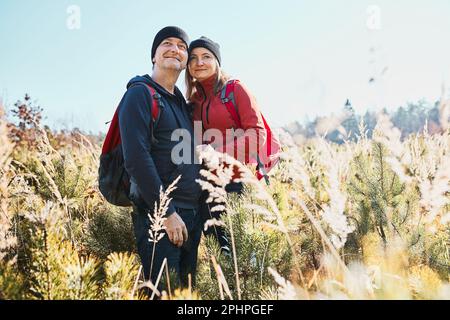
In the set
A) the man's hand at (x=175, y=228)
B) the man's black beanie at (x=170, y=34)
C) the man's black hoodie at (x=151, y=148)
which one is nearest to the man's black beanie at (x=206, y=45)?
the man's black beanie at (x=170, y=34)

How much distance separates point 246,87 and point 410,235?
4.72 ft

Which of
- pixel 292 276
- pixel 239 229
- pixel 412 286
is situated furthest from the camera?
pixel 292 276

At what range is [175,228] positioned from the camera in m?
2.28

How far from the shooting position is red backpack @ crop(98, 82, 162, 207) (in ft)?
8.09

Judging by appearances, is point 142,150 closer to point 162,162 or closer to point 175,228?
point 162,162

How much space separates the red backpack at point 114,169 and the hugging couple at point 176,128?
0.32 ft

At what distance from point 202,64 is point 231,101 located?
36 centimetres
